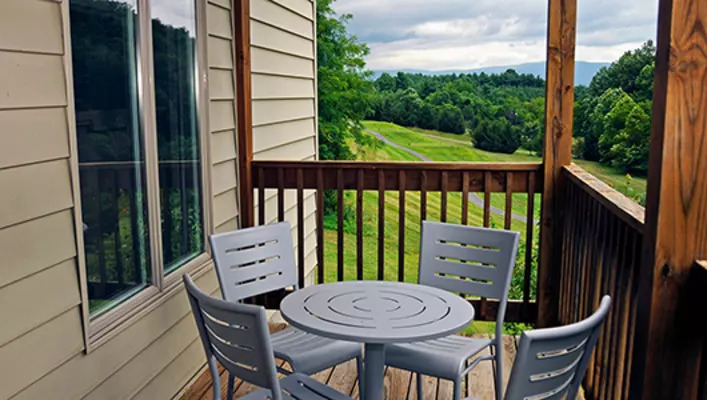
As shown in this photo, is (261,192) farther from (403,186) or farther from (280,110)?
(280,110)

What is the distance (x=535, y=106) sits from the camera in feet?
22.8

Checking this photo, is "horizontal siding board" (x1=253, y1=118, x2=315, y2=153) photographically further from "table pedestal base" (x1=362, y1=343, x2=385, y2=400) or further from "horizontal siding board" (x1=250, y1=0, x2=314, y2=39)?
"table pedestal base" (x1=362, y1=343, x2=385, y2=400)

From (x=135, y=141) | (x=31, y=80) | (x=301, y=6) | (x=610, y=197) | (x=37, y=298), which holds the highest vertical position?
(x=301, y=6)

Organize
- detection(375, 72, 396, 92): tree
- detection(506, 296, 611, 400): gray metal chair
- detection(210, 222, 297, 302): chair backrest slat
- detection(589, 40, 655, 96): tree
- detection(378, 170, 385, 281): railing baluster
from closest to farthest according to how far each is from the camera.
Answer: detection(506, 296, 611, 400): gray metal chair < detection(210, 222, 297, 302): chair backrest slat < detection(589, 40, 655, 96): tree < detection(378, 170, 385, 281): railing baluster < detection(375, 72, 396, 92): tree

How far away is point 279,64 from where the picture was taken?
17.8 feet

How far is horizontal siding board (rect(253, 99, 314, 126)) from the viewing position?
187 inches

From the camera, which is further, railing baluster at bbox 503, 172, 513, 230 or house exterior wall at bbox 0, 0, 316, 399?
railing baluster at bbox 503, 172, 513, 230

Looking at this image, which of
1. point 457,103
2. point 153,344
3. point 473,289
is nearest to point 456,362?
point 473,289

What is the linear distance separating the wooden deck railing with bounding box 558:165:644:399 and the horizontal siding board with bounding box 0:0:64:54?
82.1 inches

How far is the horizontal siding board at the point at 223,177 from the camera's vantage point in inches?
147

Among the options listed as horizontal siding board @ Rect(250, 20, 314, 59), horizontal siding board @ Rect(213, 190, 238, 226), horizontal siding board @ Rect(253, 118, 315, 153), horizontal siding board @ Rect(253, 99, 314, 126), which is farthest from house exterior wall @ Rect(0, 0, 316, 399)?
horizontal siding board @ Rect(250, 20, 314, 59)

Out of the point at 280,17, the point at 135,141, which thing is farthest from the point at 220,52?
the point at 280,17

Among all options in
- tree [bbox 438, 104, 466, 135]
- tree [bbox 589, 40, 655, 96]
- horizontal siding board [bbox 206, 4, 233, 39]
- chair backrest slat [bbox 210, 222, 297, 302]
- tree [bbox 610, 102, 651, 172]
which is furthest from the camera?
tree [bbox 438, 104, 466, 135]

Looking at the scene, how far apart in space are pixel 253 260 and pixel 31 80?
1.33 m
